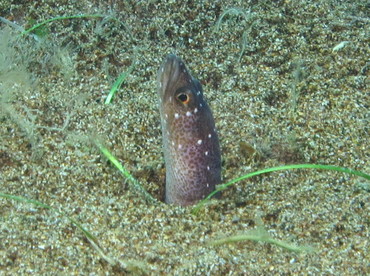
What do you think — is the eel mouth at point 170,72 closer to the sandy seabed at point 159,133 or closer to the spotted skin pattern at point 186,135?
the spotted skin pattern at point 186,135

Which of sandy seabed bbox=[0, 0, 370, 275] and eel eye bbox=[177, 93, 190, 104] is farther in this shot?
eel eye bbox=[177, 93, 190, 104]

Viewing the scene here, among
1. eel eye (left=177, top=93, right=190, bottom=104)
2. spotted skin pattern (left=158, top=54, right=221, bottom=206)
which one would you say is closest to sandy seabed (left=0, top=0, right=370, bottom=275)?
spotted skin pattern (left=158, top=54, right=221, bottom=206)

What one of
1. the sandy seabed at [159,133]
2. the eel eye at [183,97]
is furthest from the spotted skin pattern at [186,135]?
the sandy seabed at [159,133]

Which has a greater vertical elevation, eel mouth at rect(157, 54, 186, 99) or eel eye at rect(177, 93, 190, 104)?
eel mouth at rect(157, 54, 186, 99)

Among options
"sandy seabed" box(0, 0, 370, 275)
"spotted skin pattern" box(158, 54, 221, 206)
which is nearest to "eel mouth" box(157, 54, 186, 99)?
"spotted skin pattern" box(158, 54, 221, 206)

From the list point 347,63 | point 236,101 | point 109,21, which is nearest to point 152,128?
point 236,101

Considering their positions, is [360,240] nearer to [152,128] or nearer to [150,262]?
[150,262]

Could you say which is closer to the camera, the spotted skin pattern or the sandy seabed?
the sandy seabed

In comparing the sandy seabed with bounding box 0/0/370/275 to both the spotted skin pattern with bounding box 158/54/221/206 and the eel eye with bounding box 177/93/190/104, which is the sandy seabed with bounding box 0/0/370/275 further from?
the eel eye with bounding box 177/93/190/104
